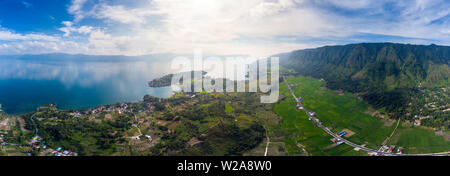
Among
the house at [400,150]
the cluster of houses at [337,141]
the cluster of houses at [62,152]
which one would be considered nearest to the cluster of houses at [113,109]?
the cluster of houses at [62,152]

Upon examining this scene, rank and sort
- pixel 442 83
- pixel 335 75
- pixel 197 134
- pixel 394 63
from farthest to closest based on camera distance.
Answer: pixel 335 75
pixel 394 63
pixel 442 83
pixel 197 134

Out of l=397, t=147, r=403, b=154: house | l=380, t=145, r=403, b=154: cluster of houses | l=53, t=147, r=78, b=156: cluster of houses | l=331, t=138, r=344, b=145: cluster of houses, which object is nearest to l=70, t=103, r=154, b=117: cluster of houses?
l=53, t=147, r=78, b=156: cluster of houses

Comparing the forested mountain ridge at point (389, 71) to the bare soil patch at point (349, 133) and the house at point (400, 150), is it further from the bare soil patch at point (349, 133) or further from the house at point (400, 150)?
the house at point (400, 150)

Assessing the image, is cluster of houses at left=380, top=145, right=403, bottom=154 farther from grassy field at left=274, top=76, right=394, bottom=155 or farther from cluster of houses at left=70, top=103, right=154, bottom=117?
cluster of houses at left=70, top=103, right=154, bottom=117

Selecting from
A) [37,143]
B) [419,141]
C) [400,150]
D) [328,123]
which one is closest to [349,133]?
[328,123]
